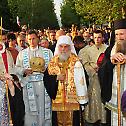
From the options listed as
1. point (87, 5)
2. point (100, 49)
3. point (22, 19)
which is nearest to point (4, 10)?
point (22, 19)

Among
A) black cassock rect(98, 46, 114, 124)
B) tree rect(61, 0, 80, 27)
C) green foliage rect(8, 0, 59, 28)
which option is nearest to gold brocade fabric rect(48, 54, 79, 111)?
black cassock rect(98, 46, 114, 124)

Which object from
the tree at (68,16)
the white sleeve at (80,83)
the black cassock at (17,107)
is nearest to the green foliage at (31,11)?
the tree at (68,16)

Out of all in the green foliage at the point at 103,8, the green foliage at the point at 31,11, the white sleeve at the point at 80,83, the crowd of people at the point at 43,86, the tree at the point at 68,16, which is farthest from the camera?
the tree at the point at 68,16

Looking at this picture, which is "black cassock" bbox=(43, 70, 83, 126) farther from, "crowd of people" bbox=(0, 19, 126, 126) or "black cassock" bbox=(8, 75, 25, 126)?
"black cassock" bbox=(8, 75, 25, 126)

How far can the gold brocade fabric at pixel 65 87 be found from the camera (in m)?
7.63

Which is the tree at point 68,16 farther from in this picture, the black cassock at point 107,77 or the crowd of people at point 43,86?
the black cassock at point 107,77

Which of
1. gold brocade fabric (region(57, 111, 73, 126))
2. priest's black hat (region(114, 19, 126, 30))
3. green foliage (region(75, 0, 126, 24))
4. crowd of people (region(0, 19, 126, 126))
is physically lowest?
gold brocade fabric (region(57, 111, 73, 126))

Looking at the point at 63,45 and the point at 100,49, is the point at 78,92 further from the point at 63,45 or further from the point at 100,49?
the point at 100,49

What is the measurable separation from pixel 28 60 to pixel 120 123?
302 cm

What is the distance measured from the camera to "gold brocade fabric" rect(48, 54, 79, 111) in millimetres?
7629

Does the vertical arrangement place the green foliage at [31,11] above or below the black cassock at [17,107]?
above

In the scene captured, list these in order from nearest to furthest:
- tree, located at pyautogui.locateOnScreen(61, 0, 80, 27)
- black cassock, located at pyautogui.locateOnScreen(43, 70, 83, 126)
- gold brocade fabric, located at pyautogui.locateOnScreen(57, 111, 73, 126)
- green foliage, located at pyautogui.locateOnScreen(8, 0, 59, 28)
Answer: black cassock, located at pyautogui.locateOnScreen(43, 70, 83, 126) < gold brocade fabric, located at pyautogui.locateOnScreen(57, 111, 73, 126) < green foliage, located at pyautogui.locateOnScreen(8, 0, 59, 28) < tree, located at pyautogui.locateOnScreen(61, 0, 80, 27)

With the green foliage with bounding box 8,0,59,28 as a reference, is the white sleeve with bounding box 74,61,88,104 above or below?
below

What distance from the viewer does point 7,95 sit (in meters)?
7.25
